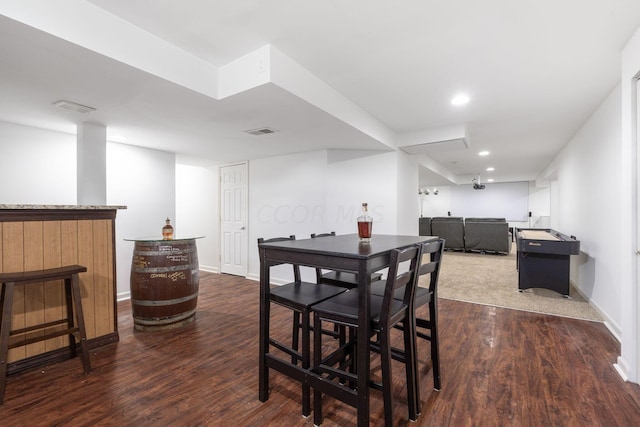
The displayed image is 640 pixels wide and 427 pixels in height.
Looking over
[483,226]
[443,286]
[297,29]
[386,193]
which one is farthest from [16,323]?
[483,226]

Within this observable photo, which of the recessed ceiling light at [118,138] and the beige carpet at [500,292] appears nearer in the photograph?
the beige carpet at [500,292]

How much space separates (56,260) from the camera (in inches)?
87.8

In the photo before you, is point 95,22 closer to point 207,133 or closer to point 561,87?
point 207,133

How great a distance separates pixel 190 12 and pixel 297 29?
646mm

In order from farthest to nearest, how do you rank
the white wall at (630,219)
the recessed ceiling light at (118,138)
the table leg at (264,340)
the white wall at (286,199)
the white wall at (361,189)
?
the white wall at (286,199), the white wall at (361,189), the recessed ceiling light at (118,138), the white wall at (630,219), the table leg at (264,340)

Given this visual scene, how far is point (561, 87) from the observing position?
2.75 metres

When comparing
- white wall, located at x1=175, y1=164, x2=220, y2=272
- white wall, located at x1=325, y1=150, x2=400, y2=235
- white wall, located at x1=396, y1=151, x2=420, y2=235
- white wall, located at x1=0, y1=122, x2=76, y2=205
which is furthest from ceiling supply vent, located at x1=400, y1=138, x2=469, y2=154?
white wall, located at x1=0, y1=122, x2=76, y2=205

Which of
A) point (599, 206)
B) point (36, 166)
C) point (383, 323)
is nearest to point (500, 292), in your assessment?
point (599, 206)

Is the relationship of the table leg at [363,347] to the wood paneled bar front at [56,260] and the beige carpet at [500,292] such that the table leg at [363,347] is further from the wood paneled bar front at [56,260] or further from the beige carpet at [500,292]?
the beige carpet at [500,292]

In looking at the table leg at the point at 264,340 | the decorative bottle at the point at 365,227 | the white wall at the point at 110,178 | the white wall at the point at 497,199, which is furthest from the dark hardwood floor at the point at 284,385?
the white wall at the point at 497,199

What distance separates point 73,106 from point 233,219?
118 inches

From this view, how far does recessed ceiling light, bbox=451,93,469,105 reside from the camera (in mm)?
2939

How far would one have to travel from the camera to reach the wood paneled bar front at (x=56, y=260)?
6.72 feet

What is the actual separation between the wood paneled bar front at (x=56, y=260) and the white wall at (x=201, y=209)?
304 cm
